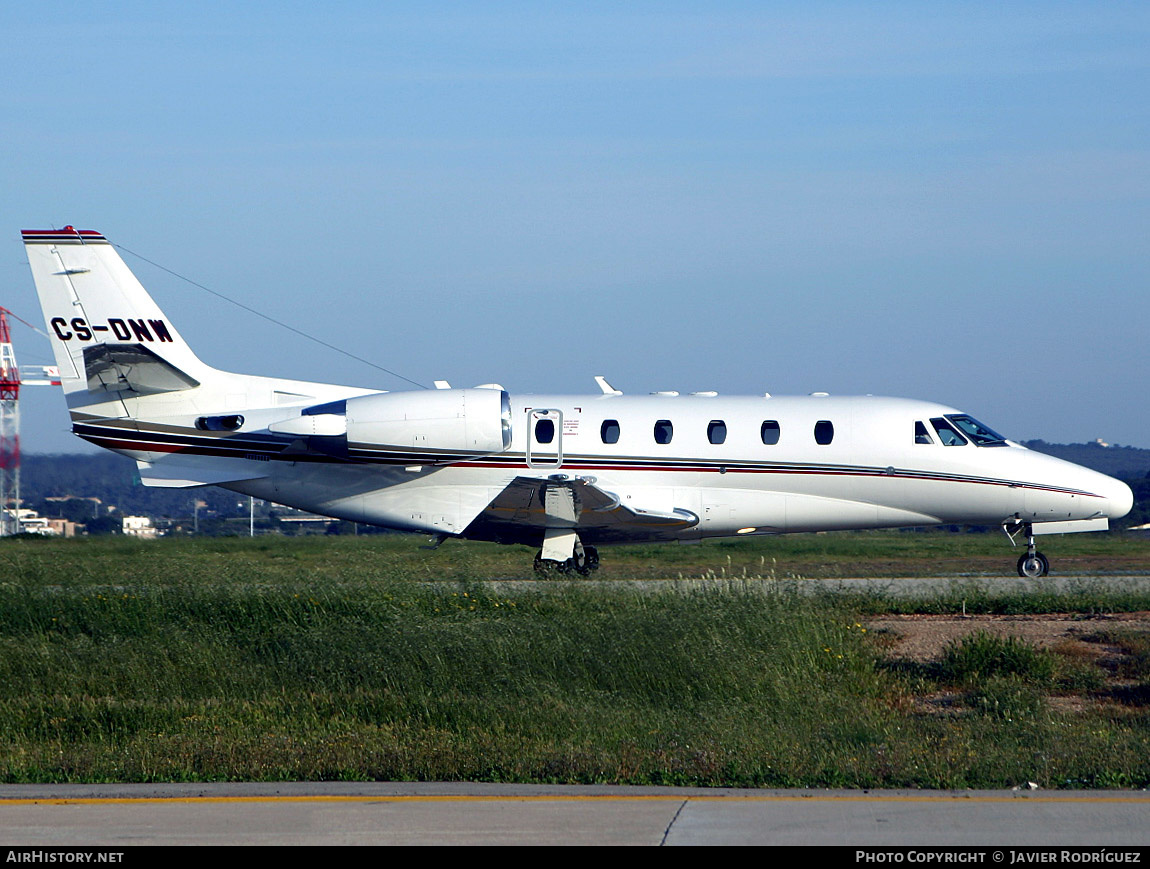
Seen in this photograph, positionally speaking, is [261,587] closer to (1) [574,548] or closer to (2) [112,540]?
(1) [574,548]

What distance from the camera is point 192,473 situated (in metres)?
19.4

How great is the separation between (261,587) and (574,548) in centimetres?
722

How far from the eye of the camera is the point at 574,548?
19.9m

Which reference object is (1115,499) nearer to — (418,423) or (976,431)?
(976,431)

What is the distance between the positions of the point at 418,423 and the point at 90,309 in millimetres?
5675

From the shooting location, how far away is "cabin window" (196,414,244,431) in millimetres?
19312

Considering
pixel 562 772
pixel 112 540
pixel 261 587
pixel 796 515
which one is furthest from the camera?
pixel 112 540

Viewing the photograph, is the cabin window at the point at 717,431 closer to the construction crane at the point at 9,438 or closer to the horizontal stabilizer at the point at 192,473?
the horizontal stabilizer at the point at 192,473

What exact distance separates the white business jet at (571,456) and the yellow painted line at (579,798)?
11.8 m

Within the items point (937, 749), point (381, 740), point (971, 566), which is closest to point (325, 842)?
point (381, 740)

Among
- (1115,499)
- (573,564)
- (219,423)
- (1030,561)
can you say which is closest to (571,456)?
(573,564)

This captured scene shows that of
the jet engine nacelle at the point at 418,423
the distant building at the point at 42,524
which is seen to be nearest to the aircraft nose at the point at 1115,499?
the jet engine nacelle at the point at 418,423

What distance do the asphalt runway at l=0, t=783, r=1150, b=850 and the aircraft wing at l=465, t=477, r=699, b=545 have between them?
10.8 m

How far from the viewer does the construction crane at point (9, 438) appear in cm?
2764
